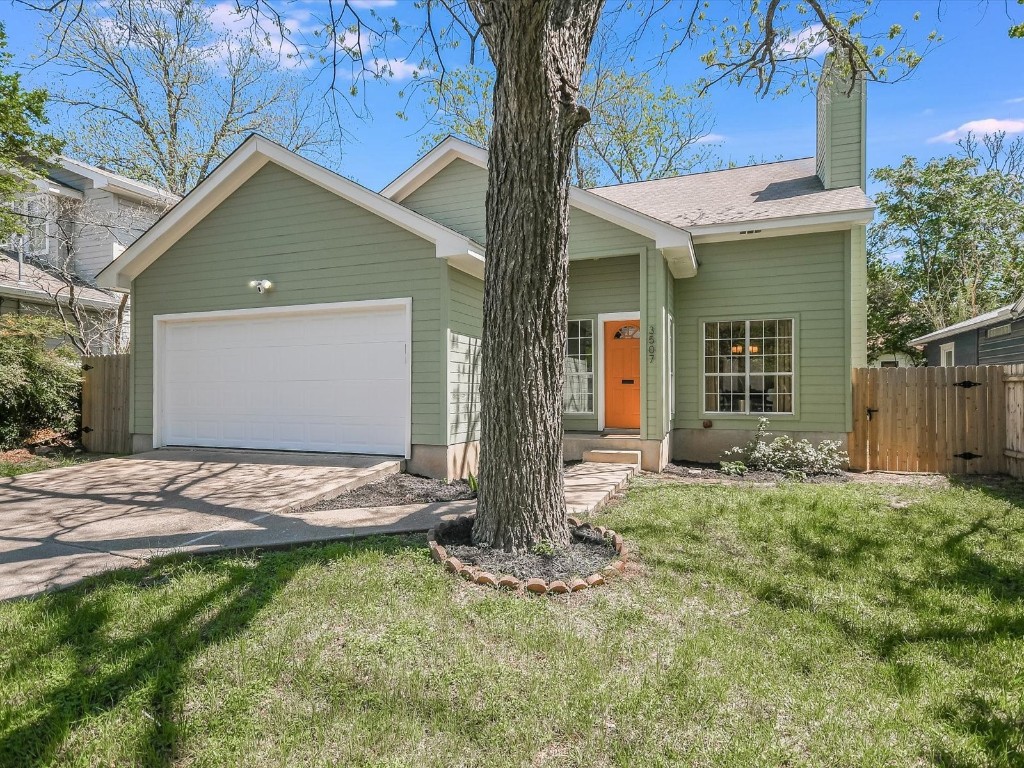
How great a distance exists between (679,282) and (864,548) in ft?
20.5

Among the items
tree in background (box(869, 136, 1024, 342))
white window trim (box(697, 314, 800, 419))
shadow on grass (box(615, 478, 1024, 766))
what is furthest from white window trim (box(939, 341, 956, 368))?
shadow on grass (box(615, 478, 1024, 766))

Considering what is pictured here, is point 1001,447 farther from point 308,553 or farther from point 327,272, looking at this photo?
point 327,272

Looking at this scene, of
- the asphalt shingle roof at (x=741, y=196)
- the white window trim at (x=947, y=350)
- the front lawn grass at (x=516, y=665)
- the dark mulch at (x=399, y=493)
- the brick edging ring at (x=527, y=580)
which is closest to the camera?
the front lawn grass at (x=516, y=665)

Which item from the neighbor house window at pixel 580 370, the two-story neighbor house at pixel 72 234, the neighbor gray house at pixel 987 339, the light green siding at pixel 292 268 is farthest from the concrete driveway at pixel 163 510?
the neighbor gray house at pixel 987 339

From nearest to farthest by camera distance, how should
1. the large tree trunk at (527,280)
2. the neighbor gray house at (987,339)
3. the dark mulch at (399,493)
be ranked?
the large tree trunk at (527,280) → the dark mulch at (399,493) → the neighbor gray house at (987,339)

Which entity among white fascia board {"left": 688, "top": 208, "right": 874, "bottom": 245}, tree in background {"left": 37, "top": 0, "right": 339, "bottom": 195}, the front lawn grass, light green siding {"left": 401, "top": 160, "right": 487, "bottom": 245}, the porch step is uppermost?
tree in background {"left": 37, "top": 0, "right": 339, "bottom": 195}

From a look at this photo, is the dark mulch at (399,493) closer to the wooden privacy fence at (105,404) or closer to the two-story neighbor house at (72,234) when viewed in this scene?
the wooden privacy fence at (105,404)

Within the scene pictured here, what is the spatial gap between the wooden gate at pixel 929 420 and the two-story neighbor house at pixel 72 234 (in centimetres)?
1494

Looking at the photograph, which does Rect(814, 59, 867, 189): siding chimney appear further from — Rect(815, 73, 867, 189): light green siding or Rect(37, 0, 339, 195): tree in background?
Rect(37, 0, 339, 195): tree in background

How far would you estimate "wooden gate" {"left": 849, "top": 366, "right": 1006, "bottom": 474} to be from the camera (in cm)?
811

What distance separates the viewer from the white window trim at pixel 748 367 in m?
9.20

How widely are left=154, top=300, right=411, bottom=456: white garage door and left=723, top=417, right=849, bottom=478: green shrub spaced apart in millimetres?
5451

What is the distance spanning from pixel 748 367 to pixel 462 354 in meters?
5.00

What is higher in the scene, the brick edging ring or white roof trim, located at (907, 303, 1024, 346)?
white roof trim, located at (907, 303, 1024, 346)
